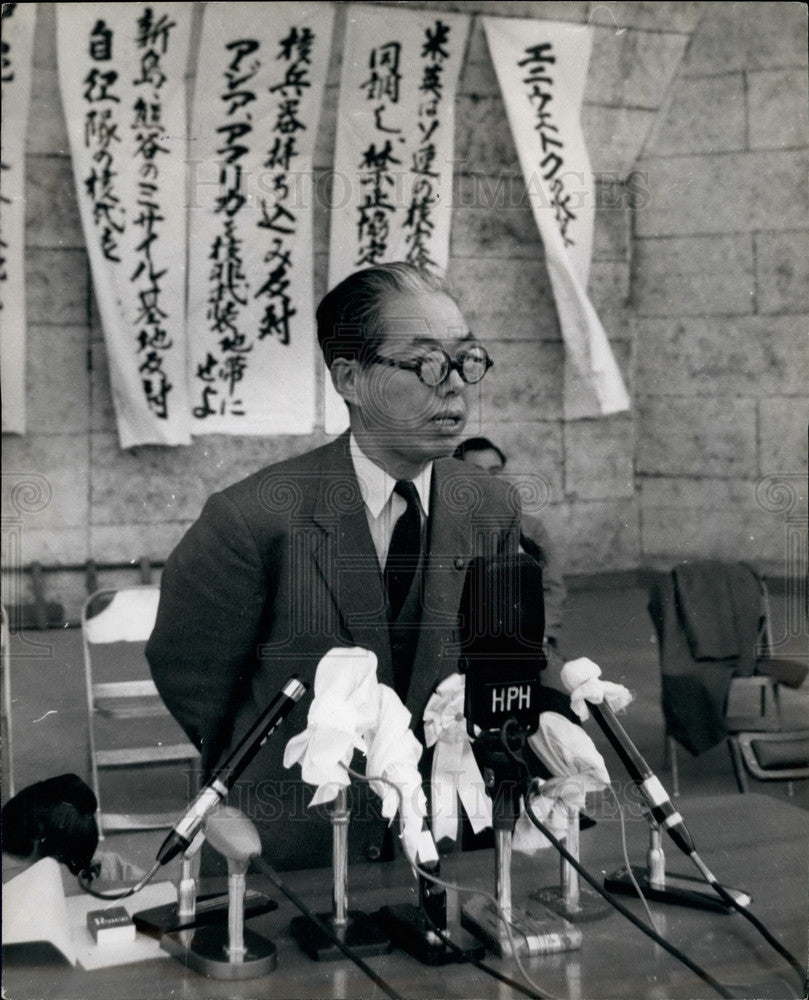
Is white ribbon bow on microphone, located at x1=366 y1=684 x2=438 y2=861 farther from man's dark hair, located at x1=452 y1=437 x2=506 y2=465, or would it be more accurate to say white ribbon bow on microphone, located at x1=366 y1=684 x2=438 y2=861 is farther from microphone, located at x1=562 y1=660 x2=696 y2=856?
man's dark hair, located at x1=452 y1=437 x2=506 y2=465

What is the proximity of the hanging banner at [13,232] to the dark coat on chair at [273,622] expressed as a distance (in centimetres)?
54

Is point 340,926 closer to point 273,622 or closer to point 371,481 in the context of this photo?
point 273,622

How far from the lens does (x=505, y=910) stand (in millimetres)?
1324

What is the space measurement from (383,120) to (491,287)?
399 mm

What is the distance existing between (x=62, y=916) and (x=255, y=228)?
1.33m

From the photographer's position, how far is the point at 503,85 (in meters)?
2.50

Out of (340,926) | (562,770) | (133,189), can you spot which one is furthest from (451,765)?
(133,189)

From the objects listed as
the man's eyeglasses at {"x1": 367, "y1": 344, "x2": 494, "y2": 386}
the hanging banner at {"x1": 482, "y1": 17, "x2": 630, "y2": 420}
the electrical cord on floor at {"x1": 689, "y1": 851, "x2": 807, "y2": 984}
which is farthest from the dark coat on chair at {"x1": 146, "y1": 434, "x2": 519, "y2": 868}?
the hanging banner at {"x1": 482, "y1": 17, "x2": 630, "y2": 420}

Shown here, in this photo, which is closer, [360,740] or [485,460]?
[360,740]

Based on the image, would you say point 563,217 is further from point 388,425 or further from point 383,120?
point 388,425

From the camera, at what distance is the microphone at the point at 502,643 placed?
1290 millimetres

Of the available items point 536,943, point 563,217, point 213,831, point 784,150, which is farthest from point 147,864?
point 784,150

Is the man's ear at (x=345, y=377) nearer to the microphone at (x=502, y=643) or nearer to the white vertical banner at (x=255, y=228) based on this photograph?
the white vertical banner at (x=255, y=228)

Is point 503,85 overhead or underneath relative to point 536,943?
overhead
